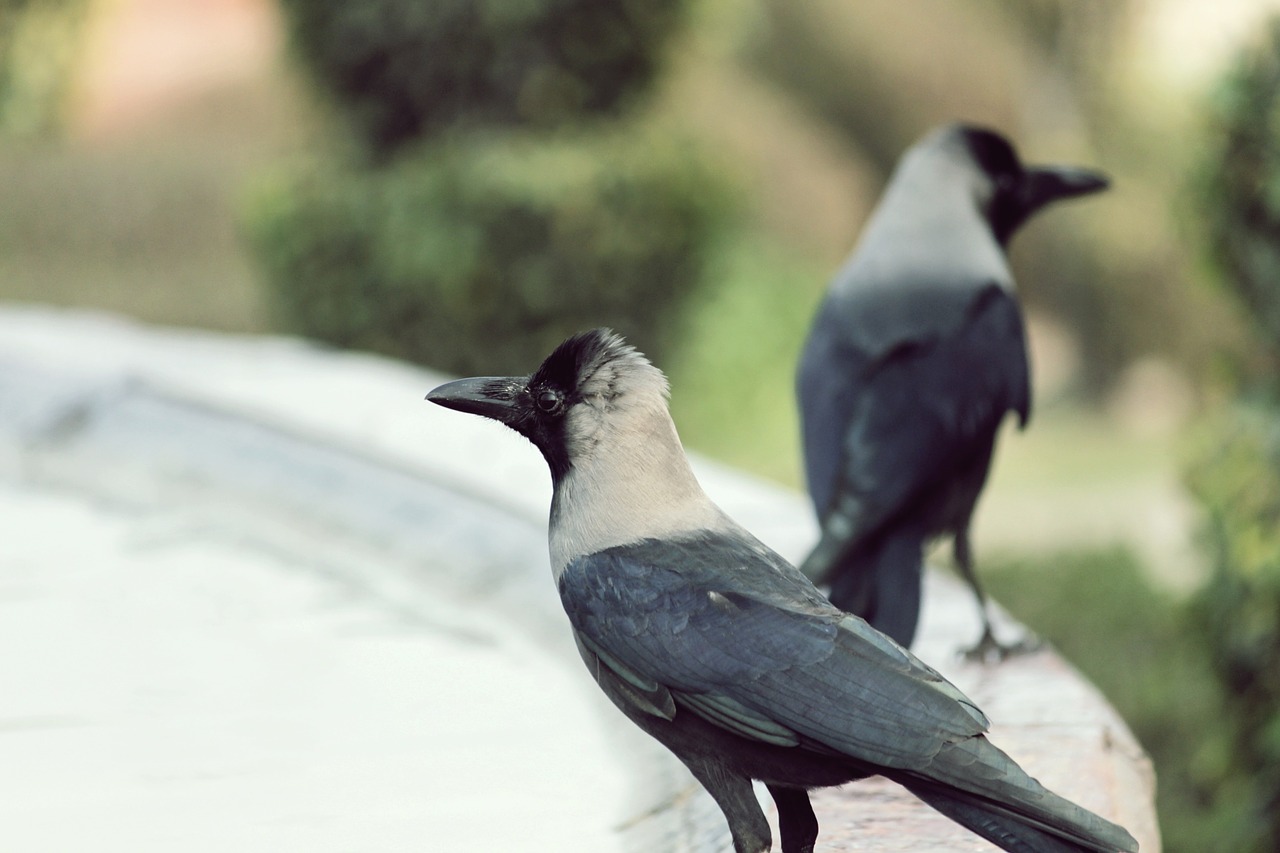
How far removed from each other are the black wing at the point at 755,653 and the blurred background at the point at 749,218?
163cm

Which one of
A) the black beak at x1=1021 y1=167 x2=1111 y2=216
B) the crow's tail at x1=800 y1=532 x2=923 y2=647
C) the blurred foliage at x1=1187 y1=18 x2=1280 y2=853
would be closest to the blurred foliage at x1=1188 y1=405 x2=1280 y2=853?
the blurred foliage at x1=1187 y1=18 x2=1280 y2=853

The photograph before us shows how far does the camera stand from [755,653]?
148 cm

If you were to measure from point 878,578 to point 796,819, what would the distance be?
802mm

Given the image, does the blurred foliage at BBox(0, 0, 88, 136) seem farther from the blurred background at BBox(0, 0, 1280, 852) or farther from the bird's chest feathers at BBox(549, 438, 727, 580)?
the bird's chest feathers at BBox(549, 438, 727, 580)

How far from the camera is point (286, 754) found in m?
2.06

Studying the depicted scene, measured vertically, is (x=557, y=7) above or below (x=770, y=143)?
below

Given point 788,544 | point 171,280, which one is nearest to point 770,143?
point 171,280

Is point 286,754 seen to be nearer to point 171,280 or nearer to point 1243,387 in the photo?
point 1243,387

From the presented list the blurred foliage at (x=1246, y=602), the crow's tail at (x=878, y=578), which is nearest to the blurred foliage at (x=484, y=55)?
the blurred foliage at (x=1246, y=602)

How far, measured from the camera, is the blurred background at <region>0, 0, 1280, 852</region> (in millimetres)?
3506

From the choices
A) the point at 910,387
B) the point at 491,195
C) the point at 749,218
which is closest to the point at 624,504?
the point at 910,387

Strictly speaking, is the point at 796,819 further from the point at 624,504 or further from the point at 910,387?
the point at 910,387

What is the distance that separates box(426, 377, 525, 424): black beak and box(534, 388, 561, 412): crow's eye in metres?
0.02

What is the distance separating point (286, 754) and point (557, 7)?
219 inches
